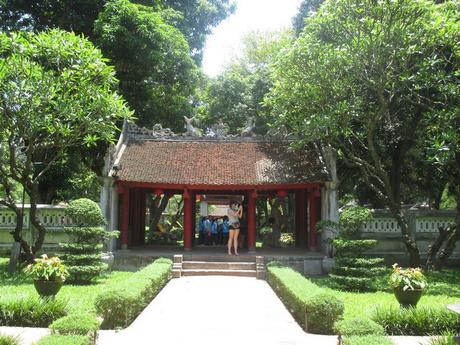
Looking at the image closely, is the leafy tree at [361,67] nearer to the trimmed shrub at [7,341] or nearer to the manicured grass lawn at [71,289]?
the manicured grass lawn at [71,289]

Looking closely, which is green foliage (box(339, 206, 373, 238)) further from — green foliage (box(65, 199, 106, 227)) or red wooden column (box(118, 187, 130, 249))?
red wooden column (box(118, 187, 130, 249))

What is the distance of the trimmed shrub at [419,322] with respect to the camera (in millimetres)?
7637

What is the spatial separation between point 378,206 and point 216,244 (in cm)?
779

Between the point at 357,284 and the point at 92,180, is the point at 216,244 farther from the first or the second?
the point at 357,284

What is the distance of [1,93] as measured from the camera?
1259 centimetres

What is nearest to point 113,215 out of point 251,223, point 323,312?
point 251,223

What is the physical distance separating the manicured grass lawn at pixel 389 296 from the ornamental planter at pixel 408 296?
1.75 ft

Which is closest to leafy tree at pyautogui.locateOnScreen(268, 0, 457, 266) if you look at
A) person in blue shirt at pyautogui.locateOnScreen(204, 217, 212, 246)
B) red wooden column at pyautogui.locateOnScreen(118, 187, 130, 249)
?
red wooden column at pyautogui.locateOnScreen(118, 187, 130, 249)

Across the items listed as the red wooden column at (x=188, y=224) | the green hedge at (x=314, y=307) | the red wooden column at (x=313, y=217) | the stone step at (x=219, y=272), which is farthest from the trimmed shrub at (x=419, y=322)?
the red wooden column at (x=188, y=224)

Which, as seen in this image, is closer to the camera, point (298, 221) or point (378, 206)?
point (298, 221)

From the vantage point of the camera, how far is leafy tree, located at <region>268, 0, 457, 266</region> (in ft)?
42.2

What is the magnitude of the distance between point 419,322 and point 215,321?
3.51 meters

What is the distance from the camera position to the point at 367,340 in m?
6.14

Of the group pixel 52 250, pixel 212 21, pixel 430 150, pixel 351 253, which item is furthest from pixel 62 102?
pixel 212 21
